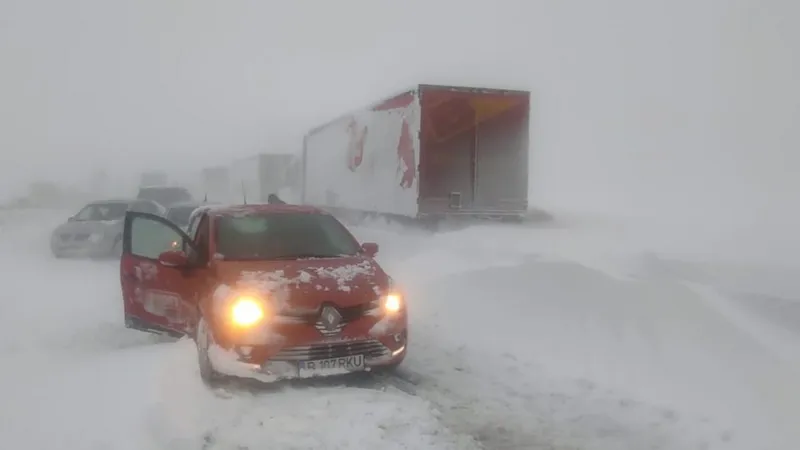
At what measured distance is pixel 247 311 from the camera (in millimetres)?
5777

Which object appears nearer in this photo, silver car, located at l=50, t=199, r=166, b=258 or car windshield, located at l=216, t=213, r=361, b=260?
car windshield, located at l=216, t=213, r=361, b=260

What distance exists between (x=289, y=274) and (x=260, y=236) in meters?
1.10

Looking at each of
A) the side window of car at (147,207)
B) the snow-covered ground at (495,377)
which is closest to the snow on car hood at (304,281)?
the snow-covered ground at (495,377)

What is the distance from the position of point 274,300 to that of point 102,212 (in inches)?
582

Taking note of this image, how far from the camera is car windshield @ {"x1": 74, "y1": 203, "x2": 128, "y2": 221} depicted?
1877cm

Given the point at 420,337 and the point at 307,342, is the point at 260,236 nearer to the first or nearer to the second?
the point at 307,342

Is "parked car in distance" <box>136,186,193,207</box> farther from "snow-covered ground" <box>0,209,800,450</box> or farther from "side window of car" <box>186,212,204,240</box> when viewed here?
"side window of car" <box>186,212,204,240</box>

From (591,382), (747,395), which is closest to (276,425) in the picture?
(591,382)

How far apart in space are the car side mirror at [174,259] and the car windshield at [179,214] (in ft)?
36.7

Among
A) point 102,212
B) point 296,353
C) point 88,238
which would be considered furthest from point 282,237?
point 102,212

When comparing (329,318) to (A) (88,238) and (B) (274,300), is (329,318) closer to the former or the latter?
(B) (274,300)

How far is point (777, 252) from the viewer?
1521 cm

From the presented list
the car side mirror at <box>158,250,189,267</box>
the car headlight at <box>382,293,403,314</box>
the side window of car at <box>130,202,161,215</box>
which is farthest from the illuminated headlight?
the side window of car at <box>130,202,161,215</box>

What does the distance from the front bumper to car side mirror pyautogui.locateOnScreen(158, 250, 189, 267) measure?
3.72 feet
